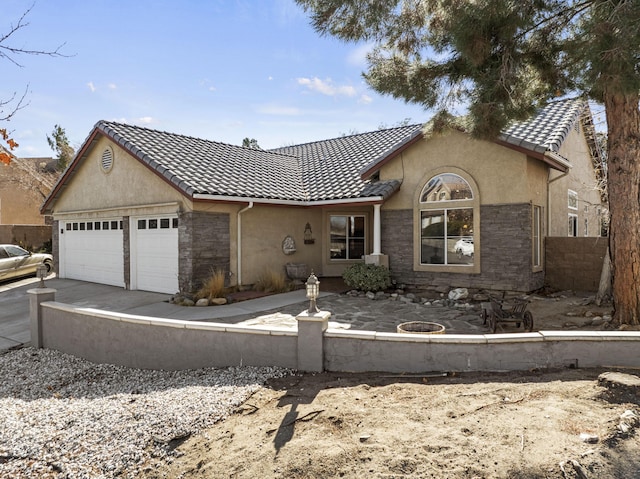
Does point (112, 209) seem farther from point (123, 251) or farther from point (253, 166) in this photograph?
point (253, 166)

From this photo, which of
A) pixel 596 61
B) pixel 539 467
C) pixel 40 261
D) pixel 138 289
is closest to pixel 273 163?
pixel 138 289

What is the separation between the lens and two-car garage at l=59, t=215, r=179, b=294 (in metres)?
12.9

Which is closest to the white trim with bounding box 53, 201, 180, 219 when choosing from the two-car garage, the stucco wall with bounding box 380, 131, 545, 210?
the two-car garage

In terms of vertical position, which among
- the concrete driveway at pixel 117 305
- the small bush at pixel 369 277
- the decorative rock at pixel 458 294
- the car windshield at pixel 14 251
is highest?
the car windshield at pixel 14 251

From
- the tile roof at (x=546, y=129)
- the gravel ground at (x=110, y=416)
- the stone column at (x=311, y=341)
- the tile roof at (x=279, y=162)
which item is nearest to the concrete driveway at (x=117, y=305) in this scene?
the gravel ground at (x=110, y=416)

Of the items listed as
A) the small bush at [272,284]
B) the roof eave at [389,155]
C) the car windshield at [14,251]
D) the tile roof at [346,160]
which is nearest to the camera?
the roof eave at [389,155]

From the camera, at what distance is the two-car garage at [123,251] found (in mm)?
12922

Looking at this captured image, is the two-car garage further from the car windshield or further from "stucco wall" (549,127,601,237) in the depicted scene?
"stucco wall" (549,127,601,237)

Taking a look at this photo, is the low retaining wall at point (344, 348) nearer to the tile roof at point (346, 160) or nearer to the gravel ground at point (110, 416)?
the gravel ground at point (110, 416)

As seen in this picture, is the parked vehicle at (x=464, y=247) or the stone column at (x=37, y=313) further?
the parked vehicle at (x=464, y=247)

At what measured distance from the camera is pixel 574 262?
11.9 metres

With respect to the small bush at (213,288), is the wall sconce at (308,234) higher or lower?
higher

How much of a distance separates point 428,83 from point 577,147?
31.7 feet

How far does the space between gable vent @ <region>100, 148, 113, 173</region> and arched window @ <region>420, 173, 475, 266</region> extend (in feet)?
35.1
